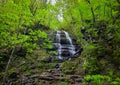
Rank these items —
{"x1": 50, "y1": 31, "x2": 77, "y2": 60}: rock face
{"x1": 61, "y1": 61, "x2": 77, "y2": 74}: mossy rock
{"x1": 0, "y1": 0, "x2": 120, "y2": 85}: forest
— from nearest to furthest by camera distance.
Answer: {"x1": 0, "y1": 0, "x2": 120, "y2": 85}: forest, {"x1": 61, "y1": 61, "x2": 77, "y2": 74}: mossy rock, {"x1": 50, "y1": 31, "x2": 77, "y2": 60}: rock face

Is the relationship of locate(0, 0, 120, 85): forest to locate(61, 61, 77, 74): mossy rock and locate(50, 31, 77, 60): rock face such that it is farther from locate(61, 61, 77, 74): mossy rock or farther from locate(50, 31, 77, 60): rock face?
locate(50, 31, 77, 60): rock face

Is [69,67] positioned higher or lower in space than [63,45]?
lower

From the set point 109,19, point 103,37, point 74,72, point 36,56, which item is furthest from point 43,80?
point 36,56

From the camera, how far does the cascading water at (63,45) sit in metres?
22.0

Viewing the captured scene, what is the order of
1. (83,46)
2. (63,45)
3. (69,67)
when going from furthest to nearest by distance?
(63,45) → (69,67) → (83,46)

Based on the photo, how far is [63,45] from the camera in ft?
78.1

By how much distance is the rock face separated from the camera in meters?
22.0

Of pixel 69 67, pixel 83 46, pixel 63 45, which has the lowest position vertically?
pixel 69 67

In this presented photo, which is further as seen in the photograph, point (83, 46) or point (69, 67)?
point (69, 67)

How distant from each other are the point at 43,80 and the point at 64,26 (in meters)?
21.4

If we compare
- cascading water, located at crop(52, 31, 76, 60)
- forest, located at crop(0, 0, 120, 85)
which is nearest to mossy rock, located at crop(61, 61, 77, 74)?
forest, located at crop(0, 0, 120, 85)

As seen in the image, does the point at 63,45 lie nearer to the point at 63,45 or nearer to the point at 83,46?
the point at 63,45

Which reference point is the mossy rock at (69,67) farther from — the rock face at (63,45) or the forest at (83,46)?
the rock face at (63,45)

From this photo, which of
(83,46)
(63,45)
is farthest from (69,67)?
(63,45)
